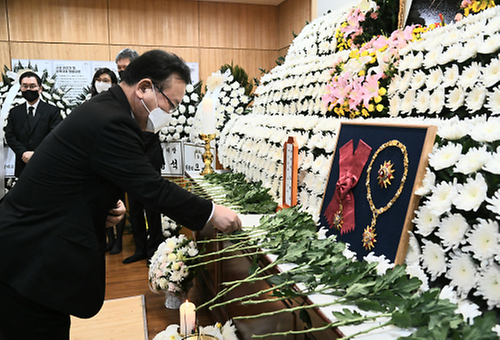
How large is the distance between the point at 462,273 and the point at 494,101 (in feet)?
1.38

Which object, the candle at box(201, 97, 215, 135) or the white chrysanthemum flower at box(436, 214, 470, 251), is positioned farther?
the candle at box(201, 97, 215, 135)

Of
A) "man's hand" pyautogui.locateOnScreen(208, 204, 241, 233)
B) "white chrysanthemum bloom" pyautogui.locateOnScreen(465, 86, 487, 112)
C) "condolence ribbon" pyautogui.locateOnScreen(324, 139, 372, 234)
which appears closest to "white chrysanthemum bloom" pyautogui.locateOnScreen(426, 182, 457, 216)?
"white chrysanthemum bloom" pyautogui.locateOnScreen(465, 86, 487, 112)

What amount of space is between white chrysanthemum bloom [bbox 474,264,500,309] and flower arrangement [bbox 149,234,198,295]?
5.70ft

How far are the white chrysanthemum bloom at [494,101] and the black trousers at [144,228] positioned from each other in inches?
113

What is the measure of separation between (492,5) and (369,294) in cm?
101

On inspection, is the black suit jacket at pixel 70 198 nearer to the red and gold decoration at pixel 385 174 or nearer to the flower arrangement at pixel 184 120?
the red and gold decoration at pixel 385 174

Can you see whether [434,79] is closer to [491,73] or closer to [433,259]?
[491,73]

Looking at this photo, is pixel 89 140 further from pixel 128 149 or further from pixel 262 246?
pixel 262 246

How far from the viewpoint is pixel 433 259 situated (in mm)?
912

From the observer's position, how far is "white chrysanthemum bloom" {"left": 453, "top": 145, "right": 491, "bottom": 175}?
2.68 feet

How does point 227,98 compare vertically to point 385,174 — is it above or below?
above

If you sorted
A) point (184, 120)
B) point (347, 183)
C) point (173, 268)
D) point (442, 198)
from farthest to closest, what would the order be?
point (184, 120) < point (173, 268) < point (347, 183) < point (442, 198)

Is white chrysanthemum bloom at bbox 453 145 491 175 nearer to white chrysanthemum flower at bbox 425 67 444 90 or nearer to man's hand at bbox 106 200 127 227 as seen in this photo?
white chrysanthemum flower at bbox 425 67 444 90

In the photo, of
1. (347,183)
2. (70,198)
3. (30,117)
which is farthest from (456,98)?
(30,117)
